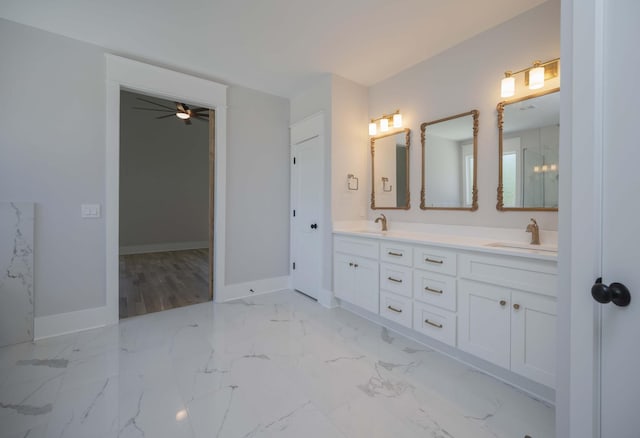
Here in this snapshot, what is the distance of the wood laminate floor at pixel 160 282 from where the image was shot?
Result: 3.22 metres

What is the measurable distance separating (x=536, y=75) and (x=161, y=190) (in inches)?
284

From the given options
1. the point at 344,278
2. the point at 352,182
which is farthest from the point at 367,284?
the point at 352,182

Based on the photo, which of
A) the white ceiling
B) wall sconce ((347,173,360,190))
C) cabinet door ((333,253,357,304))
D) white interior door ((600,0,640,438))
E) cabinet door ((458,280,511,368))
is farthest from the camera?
wall sconce ((347,173,360,190))

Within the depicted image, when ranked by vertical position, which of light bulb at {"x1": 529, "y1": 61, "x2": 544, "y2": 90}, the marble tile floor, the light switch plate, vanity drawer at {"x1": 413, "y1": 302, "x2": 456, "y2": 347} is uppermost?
light bulb at {"x1": 529, "y1": 61, "x2": 544, "y2": 90}

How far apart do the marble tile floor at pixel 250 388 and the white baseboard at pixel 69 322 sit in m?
0.10

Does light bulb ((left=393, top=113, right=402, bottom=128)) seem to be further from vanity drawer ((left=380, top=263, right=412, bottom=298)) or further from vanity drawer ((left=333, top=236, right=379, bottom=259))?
vanity drawer ((left=380, top=263, right=412, bottom=298))

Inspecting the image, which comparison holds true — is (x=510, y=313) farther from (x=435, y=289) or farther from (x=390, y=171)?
(x=390, y=171)

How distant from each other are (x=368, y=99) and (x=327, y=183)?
1247mm

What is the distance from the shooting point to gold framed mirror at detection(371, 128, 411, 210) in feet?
9.91

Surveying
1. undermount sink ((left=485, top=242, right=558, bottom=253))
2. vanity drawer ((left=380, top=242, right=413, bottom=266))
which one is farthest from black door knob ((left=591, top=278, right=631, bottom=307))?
vanity drawer ((left=380, top=242, right=413, bottom=266))

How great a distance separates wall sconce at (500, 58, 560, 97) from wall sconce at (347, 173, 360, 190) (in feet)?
5.40

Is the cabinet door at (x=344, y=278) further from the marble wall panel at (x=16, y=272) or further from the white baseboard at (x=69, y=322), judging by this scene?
the marble wall panel at (x=16, y=272)

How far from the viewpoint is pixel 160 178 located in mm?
6637

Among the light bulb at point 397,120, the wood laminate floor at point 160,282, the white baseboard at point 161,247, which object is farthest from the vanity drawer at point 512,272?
the white baseboard at point 161,247
